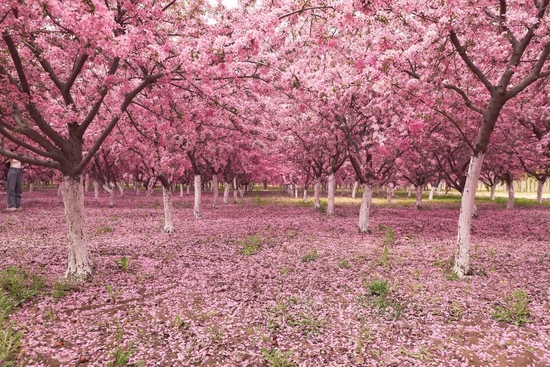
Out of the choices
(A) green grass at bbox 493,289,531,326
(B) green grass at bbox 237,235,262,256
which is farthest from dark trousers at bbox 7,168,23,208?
(A) green grass at bbox 493,289,531,326

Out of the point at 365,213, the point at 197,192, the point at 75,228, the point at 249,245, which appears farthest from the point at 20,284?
the point at 197,192

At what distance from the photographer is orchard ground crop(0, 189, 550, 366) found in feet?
20.1

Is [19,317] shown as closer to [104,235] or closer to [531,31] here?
[104,235]

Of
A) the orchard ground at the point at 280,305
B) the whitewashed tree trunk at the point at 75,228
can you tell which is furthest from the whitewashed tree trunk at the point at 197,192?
the whitewashed tree trunk at the point at 75,228

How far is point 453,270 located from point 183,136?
14.7m

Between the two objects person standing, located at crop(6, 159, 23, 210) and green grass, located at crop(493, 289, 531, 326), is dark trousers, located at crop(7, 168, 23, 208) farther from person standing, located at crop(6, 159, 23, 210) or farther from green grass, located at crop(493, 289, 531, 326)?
green grass, located at crop(493, 289, 531, 326)

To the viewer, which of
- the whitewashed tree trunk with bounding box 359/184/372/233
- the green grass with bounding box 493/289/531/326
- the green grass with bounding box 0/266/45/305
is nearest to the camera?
the green grass with bounding box 493/289/531/326

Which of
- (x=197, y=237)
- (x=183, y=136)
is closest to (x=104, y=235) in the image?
(x=197, y=237)

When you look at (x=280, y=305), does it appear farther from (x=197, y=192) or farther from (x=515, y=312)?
(x=197, y=192)

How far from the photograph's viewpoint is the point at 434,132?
2130 centimetres

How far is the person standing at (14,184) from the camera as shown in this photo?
24844 mm

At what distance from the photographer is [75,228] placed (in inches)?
374

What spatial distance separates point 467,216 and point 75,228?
11677 millimetres

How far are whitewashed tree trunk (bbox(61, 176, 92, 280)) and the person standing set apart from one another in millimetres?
20377
